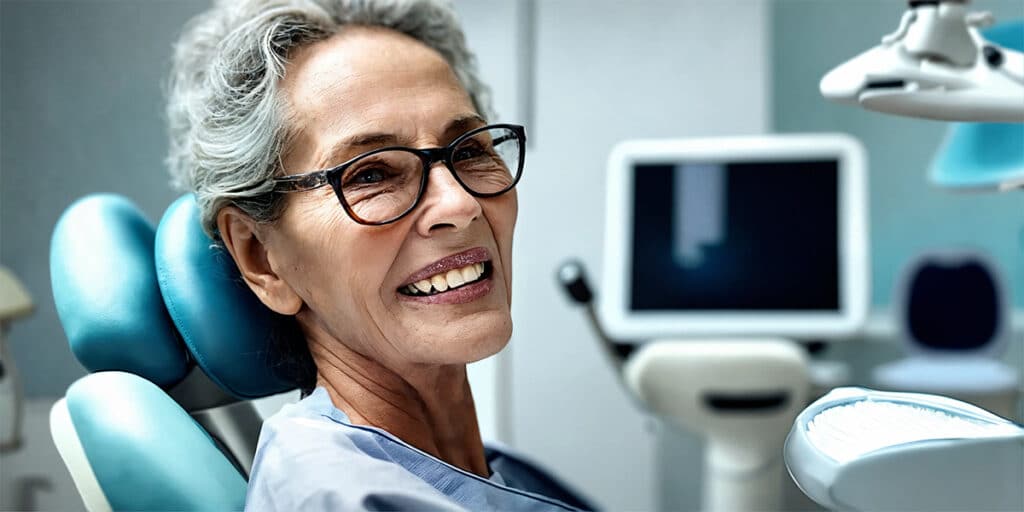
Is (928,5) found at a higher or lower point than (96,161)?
higher

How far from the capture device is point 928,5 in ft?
2.72

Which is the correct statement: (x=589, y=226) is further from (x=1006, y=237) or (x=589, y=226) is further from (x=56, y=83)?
(x=56, y=83)

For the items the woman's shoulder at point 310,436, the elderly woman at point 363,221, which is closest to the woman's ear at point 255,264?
the elderly woman at point 363,221

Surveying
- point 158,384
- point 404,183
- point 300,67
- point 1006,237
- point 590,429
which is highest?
point 300,67

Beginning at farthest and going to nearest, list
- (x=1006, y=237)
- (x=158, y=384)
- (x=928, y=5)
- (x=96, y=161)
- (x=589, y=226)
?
(x=1006, y=237)
(x=589, y=226)
(x=96, y=161)
(x=158, y=384)
(x=928, y=5)

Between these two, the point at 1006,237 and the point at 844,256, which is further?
the point at 1006,237

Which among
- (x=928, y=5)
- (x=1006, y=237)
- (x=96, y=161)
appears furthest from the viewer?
(x=1006, y=237)

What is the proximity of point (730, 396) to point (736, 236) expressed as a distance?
352 mm

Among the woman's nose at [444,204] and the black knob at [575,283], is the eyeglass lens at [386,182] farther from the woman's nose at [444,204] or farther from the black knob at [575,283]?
the black knob at [575,283]

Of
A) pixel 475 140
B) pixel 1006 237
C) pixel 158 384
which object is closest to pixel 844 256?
pixel 1006 237

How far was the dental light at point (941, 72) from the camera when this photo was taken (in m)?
0.82

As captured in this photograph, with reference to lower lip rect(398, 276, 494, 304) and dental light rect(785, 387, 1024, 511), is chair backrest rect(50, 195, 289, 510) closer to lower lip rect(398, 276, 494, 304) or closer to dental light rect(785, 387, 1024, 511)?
lower lip rect(398, 276, 494, 304)

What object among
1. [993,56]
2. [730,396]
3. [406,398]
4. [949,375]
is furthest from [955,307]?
[406,398]

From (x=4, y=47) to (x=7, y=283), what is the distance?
253 millimetres
